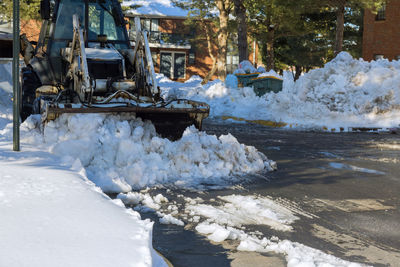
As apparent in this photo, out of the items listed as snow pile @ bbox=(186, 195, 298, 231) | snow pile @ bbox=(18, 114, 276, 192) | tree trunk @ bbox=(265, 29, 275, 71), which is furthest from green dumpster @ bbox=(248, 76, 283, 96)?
snow pile @ bbox=(186, 195, 298, 231)

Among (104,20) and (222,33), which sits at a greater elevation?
A: (222,33)

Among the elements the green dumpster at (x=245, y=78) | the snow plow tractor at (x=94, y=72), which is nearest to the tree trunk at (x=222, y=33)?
the green dumpster at (x=245, y=78)

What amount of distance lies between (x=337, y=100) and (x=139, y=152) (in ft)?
38.3

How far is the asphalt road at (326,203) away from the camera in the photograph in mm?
4605

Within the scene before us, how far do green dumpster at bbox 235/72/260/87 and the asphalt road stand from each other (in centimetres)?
1059

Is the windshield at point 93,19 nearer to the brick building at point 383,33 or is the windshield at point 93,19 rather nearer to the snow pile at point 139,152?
the snow pile at point 139,152

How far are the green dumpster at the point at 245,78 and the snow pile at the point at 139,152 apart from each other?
1419cm

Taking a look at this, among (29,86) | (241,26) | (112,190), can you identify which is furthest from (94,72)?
(241,26)

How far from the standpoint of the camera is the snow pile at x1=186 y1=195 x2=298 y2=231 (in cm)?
554

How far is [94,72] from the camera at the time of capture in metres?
9.32

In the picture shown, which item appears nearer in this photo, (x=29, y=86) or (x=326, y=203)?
(x=326, y=203)

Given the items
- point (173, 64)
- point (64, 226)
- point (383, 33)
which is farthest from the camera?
point (173, 64)

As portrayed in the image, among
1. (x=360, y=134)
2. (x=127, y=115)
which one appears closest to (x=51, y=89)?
(x=127, y=115)

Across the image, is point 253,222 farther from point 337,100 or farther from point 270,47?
point 270,47
